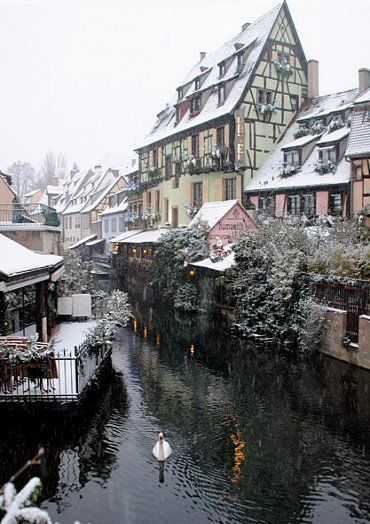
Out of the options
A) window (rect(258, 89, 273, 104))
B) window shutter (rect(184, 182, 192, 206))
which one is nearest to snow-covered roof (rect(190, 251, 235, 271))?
window shutter (rect(184, 182, 192, 206))

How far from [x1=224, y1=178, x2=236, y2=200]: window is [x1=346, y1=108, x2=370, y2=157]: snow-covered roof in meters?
9.16

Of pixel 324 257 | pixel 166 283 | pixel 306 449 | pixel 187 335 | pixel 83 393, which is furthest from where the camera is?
pixel 166 283

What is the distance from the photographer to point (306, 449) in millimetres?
9531

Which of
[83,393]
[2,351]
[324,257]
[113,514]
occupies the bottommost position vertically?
[113,514]

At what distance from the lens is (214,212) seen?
2772cm

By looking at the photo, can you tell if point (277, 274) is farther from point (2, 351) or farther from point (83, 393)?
point (2, 351)

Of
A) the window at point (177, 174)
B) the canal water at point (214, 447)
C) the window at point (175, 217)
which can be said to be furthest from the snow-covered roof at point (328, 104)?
the canal water at point (214, 447)

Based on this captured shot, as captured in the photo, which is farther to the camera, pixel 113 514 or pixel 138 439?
pixel 138 439

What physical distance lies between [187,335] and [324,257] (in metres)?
6.62

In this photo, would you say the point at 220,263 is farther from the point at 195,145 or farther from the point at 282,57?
the point at 282,57

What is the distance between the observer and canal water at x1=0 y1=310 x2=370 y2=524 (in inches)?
300

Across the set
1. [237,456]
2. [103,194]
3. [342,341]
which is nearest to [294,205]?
[342,341]

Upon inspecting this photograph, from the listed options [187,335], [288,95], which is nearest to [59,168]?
[288,95]

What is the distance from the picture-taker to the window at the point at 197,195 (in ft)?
113
